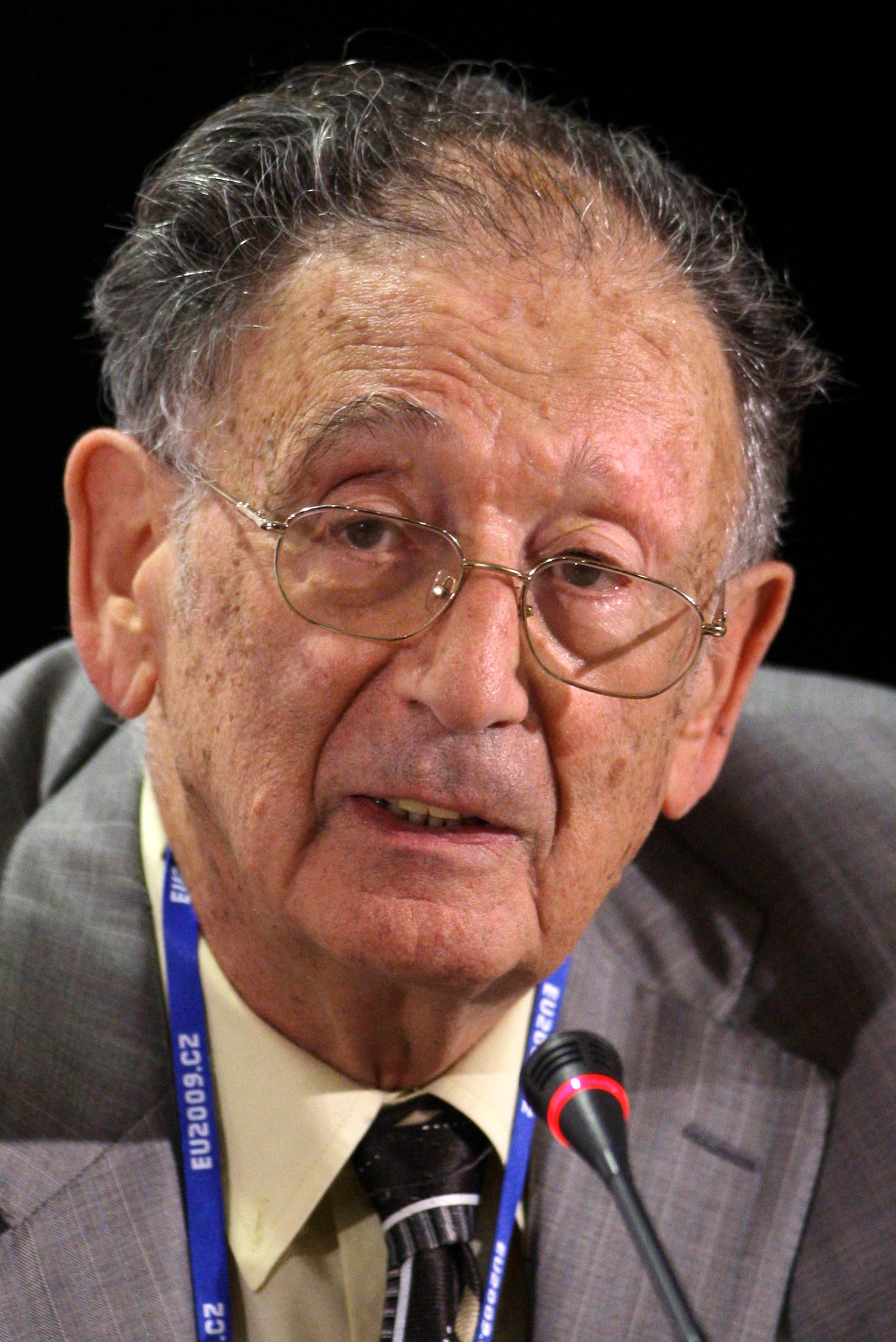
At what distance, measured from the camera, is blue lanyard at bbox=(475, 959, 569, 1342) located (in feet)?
6.09

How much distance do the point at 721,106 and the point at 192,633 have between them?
1.62 meters

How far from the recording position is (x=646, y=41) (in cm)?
274

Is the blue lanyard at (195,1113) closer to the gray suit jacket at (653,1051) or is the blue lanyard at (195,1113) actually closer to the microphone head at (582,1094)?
the gray suit jacket at (653,1051)

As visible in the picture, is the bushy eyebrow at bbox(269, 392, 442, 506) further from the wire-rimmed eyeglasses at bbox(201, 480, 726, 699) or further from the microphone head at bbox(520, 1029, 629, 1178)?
the microphone head at bbox(520, 1029, 629, 1178)

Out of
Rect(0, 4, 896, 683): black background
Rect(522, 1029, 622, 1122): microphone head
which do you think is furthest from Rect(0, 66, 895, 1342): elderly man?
Rect(0, 4, 896, 683): black background

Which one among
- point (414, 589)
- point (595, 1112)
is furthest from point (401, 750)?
point (595, 1112)

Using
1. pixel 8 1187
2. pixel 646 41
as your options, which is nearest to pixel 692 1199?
pixel 8 1187

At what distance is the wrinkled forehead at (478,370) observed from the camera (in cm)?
173

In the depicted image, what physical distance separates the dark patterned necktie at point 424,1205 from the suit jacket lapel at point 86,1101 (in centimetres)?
25

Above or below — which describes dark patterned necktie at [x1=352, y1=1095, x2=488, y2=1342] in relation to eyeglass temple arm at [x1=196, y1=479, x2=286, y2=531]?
below

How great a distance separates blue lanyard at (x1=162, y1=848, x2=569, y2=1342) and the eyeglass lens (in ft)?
1.59

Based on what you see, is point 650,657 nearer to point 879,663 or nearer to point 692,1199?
point 692,1199

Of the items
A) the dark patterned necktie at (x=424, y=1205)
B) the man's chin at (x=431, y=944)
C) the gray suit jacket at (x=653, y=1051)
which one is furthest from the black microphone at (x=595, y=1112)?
the gray suit jacket at (x=653, y=1051)

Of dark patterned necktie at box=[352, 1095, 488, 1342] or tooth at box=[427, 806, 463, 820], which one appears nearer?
tooth at box=[427, 806, 463, 820]
